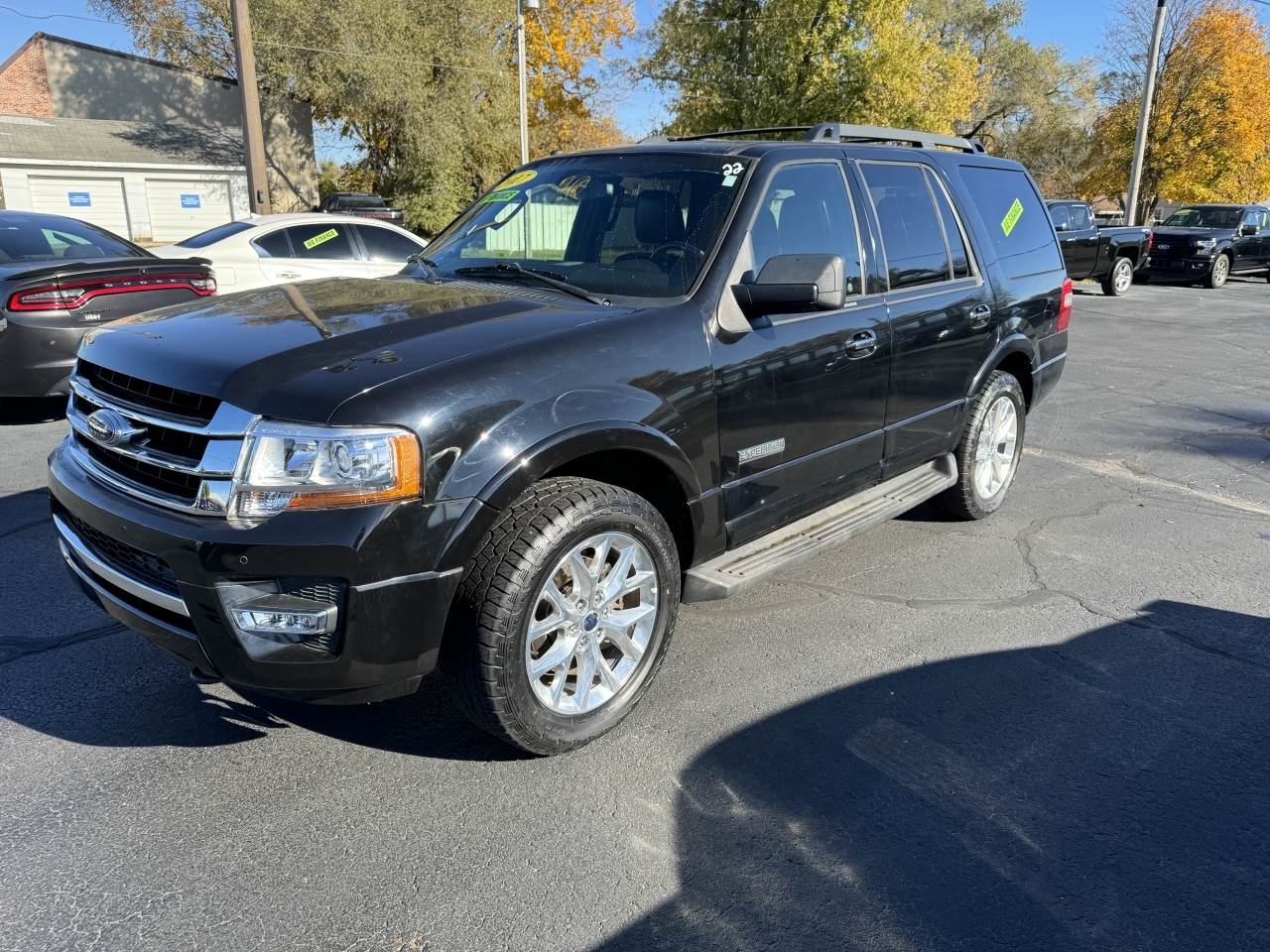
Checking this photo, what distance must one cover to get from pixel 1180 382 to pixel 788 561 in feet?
26.7

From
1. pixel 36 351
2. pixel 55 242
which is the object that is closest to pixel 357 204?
pixel 55 242

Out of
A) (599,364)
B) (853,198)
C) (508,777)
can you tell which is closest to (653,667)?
(508,777)

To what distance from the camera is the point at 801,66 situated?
33.9 metres

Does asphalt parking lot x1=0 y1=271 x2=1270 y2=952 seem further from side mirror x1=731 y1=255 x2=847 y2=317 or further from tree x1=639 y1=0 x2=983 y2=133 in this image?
tree x1=639 y1=0 x2=983 y2=133

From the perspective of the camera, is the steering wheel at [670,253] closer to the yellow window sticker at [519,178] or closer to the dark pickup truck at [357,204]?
the yellow window sticker at [519,178]

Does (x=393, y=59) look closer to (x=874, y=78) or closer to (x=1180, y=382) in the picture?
(x=874, y=78)

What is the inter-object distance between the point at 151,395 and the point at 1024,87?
5511 cm

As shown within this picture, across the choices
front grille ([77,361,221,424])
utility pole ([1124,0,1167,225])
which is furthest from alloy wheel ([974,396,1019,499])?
utility pole ([1124,0,1167,225])

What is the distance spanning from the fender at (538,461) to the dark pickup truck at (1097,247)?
1627 centimetres

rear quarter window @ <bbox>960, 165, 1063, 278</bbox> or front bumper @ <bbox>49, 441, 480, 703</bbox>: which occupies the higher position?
rear quarter window @ <bbox>960, 165, 1063, 278</bbox>

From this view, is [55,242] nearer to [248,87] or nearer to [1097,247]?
[248,87]

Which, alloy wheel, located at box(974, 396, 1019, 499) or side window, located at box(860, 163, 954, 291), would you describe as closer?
side window, located at box(860, 163, 954, 291)

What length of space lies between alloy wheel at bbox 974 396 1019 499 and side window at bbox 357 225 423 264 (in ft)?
22.9

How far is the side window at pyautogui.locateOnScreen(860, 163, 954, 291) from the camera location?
4.27m
